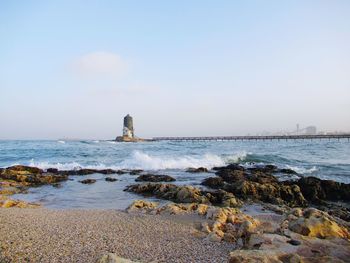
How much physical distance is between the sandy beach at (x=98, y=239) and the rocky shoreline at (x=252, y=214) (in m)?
0.10

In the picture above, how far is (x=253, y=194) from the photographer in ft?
41.3

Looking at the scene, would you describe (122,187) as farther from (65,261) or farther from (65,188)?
(65,261)

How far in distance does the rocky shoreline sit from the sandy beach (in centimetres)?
10

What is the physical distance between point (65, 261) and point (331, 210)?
31.2ft

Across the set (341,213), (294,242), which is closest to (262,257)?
(294,242)

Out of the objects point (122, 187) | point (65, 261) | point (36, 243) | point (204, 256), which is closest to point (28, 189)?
point (122, 187)

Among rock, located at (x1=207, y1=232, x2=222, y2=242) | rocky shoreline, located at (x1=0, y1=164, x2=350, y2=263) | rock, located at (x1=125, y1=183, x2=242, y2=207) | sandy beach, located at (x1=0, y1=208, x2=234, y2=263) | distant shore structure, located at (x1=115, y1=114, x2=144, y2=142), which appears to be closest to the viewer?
rocky shoreline, located at (x1=0, y1=164, x2=350, y2=263)

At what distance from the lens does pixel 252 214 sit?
961 centimetres

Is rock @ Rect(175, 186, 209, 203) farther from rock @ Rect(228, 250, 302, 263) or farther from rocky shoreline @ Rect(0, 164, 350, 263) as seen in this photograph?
rock @ Rect(228, 250, 302, 263)

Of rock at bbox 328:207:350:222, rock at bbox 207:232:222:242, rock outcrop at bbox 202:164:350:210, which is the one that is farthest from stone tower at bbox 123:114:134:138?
rock at bbox 207:232:222:242

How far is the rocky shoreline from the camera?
4.73m

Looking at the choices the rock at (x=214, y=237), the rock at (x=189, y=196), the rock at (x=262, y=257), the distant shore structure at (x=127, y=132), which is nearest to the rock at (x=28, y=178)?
the rock at (x=189, y=196)

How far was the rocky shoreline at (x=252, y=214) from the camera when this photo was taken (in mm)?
4734

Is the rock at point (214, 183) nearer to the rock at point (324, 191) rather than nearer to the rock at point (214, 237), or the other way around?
the rock at point (324, 191)
